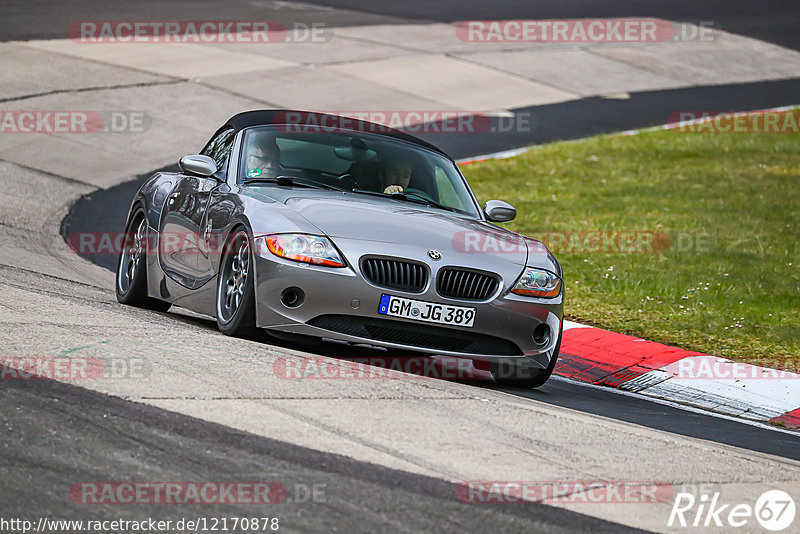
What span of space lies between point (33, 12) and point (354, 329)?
825 inches

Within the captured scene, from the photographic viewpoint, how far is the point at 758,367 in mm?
9188

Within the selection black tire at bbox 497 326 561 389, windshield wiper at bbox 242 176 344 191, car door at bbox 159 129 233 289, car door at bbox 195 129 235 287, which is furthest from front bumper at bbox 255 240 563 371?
windshield wiper at bbox 242 176 344 191

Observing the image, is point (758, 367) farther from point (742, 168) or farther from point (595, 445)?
point (742, 168)

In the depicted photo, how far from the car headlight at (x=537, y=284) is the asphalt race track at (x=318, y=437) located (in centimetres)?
62

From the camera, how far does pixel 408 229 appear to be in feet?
24.1

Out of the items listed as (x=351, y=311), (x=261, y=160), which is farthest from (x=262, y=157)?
(x=351, y=311)

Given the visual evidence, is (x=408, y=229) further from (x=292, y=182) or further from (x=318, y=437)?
(x=318, y=437)

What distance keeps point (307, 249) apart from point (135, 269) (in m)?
2.65

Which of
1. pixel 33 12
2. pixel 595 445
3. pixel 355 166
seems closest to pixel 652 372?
pixel 355 166

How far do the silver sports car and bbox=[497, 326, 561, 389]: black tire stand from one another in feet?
0.05

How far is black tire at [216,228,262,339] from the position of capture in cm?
713

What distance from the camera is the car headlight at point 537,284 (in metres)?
7.43

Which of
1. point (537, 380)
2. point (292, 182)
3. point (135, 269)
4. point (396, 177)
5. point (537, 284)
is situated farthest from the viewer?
point (135, 269)

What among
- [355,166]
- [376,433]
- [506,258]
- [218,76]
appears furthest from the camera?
[218,76]
